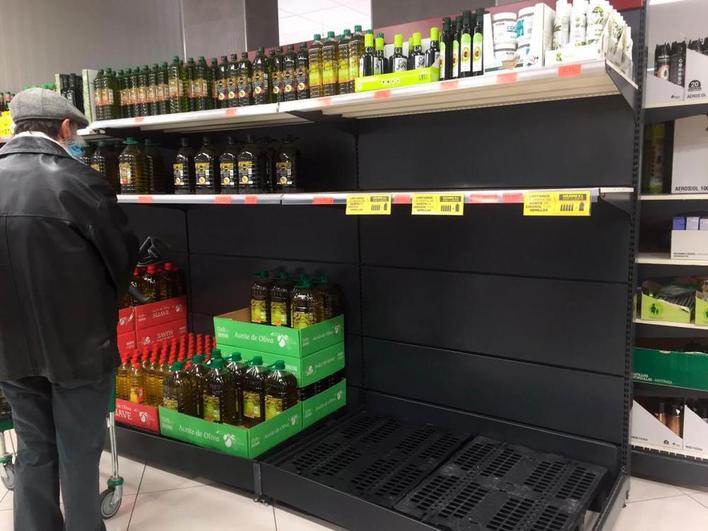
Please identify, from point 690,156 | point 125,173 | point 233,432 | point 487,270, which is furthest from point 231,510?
point 690,156

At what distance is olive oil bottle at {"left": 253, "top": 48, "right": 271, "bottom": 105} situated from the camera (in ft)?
9.44

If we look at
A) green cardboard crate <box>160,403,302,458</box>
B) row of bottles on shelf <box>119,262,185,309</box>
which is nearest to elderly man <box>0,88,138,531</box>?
green cardboard crate <box>160,403,302,458</box>

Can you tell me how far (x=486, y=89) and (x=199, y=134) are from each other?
1974 mm

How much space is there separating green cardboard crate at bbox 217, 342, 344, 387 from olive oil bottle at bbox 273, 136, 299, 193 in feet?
2.78

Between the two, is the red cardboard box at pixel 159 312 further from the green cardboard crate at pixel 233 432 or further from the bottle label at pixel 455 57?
the bottle label at pixel 455 57

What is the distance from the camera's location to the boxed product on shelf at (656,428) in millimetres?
2792

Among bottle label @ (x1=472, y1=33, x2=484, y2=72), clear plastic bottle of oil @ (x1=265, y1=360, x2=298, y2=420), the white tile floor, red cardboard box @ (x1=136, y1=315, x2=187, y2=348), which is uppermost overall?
bottle label @ (x1=472, y1=33, x2=484, y2=72)

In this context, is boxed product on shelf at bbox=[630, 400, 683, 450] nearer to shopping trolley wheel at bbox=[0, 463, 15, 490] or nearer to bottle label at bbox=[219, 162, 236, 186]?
bottle label at bbox=[219, 162, 236, 186]

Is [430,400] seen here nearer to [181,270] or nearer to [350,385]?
[350,385]

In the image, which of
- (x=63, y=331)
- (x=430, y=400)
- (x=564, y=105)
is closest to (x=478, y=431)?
(x=430, y=400)

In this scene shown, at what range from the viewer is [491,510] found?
2.25 m

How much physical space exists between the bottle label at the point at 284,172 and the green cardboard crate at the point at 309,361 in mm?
881

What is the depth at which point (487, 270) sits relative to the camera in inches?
112

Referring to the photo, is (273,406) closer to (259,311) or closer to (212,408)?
(212,408)
